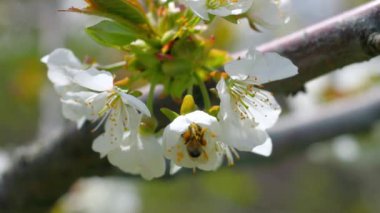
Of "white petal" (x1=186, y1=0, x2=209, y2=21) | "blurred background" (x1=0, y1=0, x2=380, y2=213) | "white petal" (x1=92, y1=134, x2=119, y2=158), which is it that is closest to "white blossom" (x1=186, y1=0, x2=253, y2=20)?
"white petal" (x1=186, y1=0, x2=209, y2=21)

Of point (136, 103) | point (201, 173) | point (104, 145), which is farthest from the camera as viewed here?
point (201, 173)

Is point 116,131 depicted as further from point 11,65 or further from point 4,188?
point 11,65

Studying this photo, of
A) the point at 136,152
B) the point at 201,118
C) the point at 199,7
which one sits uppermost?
the point at 199,7

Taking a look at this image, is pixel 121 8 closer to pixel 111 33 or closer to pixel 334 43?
pixel 111 33

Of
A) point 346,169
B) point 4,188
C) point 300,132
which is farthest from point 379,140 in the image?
point 4,188

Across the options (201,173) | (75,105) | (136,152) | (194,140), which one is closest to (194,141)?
(194,140)
